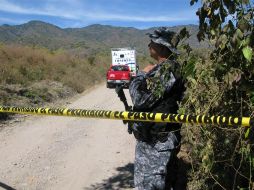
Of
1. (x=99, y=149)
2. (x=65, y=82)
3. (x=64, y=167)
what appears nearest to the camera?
(x=64, y=167)

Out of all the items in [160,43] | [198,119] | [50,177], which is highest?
[160,43]

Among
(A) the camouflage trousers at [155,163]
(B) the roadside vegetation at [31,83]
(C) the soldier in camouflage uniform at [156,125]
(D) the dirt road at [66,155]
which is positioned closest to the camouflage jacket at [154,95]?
(C) the soldier in camouflage uniform at [156,125]

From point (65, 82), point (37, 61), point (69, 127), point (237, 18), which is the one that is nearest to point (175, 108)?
point (237, 18)

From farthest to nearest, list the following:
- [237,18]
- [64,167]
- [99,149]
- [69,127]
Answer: [69,127]
[99,149]
[64,167]
[237,18]

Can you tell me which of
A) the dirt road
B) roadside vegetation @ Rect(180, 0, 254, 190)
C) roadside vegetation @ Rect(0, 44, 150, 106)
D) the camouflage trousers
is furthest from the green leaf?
roadside vegetation @ Rect(0, 44, 150, 106)

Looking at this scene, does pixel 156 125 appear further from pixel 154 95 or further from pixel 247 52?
pixel 247 52

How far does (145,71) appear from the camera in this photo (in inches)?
147

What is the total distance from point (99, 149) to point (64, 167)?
4.31 ft

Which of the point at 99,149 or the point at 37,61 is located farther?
the point at 37,61

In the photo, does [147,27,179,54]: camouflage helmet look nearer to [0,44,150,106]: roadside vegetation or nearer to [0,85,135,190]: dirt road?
[0,85,135,190]: dirt road

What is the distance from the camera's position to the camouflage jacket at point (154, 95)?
11.6ft

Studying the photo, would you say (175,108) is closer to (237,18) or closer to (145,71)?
(145,71)

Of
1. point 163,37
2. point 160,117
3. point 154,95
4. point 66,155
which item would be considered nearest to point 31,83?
point 66,155

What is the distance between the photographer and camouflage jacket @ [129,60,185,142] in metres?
3.53
